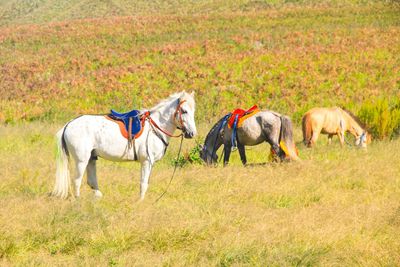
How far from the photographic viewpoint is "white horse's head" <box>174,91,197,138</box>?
9.16 metres

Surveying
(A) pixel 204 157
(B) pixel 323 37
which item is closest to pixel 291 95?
(B) pixel 323 37

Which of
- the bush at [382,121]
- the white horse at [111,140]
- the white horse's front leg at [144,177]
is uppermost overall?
the white horse at [111,140]

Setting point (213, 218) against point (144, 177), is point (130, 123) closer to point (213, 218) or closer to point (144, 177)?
point (144, 177)

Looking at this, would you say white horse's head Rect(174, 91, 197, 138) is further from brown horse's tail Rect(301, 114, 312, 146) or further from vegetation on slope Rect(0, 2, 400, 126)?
vegetation on slope Rect(0, 2, 400, 126)

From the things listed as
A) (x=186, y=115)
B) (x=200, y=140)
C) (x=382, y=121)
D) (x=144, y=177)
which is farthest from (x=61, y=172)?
(x=382, y=121)

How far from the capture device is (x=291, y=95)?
1126 inches

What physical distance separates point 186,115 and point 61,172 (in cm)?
223

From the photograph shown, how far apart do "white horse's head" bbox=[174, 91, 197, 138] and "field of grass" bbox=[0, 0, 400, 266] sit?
1.20m

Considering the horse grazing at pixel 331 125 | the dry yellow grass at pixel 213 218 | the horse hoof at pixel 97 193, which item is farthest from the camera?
the horse grazing at pixel 331 125

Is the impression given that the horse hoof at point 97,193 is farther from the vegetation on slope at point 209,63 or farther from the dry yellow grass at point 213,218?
the vegetation on slope at point 209,63

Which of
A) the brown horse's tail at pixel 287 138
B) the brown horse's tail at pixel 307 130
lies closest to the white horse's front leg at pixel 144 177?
the brown horse's tail at pixel 287 138

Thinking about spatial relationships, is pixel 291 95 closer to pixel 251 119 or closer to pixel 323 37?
pixel 323 37

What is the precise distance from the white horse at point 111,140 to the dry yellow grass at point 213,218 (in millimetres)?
532

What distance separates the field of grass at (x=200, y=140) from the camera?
7012mm
